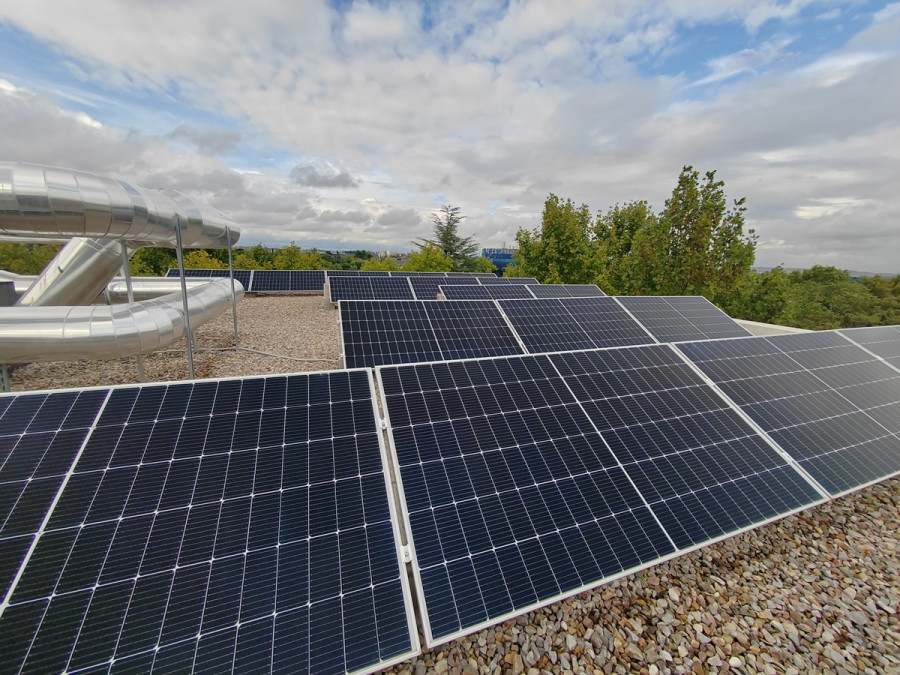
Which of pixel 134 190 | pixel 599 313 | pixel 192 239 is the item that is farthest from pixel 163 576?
→ pixel 599 313

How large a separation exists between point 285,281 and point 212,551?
84.2 feet

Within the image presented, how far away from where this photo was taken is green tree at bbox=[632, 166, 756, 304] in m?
22.8

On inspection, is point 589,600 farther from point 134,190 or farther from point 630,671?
point 134,190

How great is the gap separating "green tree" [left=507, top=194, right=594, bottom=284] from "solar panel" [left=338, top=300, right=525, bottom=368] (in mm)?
23914

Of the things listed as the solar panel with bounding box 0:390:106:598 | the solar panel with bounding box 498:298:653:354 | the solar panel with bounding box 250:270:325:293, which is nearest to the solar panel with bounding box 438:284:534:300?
the solar panel with bounding box 498:298:653:354

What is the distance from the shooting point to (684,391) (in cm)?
671

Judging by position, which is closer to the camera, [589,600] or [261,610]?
[261,610]

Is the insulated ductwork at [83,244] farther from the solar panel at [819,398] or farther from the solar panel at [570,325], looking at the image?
the solar panel at [819,398]

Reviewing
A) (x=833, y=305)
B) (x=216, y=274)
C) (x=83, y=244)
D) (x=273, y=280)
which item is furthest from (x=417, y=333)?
(x=833, y=305)

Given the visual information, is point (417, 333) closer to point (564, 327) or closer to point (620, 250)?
point (564, 327)

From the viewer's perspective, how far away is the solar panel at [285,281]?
25489 mm

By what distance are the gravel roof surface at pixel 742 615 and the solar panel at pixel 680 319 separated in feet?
24.6

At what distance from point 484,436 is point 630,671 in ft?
9.61

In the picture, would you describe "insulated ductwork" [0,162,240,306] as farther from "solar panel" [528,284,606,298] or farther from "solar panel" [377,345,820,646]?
"solar panel" [528,284,606,298]
